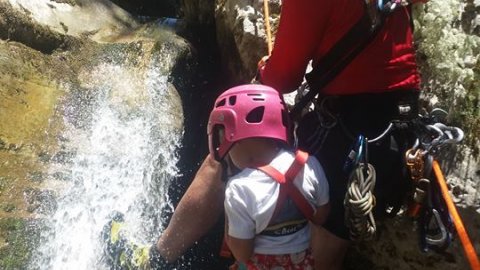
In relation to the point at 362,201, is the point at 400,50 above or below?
above

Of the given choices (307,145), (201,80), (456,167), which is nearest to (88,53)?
(201,80)

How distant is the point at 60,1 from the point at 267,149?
547cm

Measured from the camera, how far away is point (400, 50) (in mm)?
2689

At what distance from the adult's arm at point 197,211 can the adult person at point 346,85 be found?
0.91 m

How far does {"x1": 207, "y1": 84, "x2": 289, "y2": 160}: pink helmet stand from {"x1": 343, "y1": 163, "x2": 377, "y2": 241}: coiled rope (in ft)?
1.43

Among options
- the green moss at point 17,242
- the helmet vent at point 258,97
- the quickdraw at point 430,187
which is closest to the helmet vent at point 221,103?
the helmet vent at point 258,97

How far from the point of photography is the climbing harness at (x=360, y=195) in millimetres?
2521

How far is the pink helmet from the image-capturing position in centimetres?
269

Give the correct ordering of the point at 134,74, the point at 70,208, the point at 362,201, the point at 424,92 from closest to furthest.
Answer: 1. the point at 362,201
2. the point at 424,92
3. the point at 70,208
4. the point at 134,74

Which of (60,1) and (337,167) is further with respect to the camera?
(60,1)

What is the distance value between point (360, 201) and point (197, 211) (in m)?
1.47

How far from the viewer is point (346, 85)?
2691 millimetres

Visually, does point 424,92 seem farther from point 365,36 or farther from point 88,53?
point 88,53

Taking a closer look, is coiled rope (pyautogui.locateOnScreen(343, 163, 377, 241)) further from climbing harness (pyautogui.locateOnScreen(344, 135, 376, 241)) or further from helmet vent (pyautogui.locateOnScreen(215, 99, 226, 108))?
helmet vent (pyautogui.locateOnScreen(215, 99, 226, 108))
